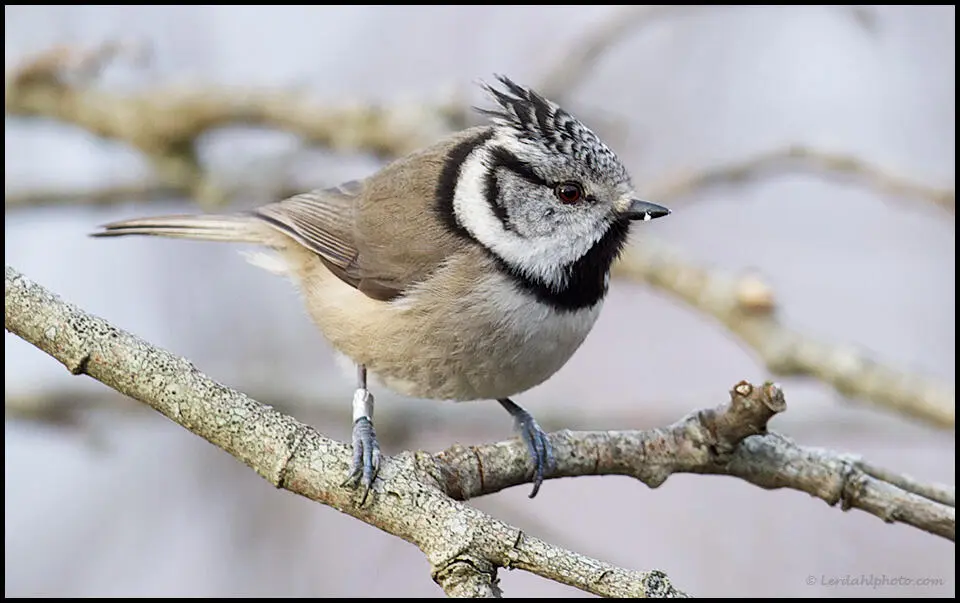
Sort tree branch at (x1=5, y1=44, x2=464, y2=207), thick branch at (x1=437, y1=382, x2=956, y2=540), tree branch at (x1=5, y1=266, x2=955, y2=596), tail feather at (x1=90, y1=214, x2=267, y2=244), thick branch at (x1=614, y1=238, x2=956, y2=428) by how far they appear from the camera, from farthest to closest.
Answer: tree branch at (x1=5, y1=44, x2=464, y2=207) → tail feather at (x1=90, y1=214, x2=267, y2=244) → thick branch at (x1=614, y1=238, x2=956, y2=428) → thick branch at (x1=437, y1=382, x2=956, y2=540) → tree branch at (x1=5, y1=266, x2=955, y2=596)

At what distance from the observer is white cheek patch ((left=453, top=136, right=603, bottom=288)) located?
311 cm

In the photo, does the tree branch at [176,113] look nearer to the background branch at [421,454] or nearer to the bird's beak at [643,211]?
the bird's beak at [643,211]

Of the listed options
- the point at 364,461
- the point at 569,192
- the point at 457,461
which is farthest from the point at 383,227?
the point at 364,461

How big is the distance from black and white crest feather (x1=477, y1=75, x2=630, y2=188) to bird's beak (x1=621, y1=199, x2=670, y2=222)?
10cm

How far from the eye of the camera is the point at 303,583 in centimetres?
493

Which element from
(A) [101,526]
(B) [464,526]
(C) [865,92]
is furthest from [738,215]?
(B) [464,526]

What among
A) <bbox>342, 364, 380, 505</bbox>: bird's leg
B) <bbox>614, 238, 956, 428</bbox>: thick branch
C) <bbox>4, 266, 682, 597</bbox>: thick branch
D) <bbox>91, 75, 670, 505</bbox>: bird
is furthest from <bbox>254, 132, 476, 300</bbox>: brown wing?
<bbox>4, 266, 682, 597</bbox>: thick branch

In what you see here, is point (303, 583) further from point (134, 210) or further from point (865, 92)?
point (865, 92)

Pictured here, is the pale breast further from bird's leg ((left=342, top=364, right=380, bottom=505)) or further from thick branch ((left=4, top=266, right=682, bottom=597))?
thick branch ((left=4, top=266, right=682, bottom=597))

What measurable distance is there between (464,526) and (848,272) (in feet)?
13.8

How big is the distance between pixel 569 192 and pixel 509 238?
0.24 meters

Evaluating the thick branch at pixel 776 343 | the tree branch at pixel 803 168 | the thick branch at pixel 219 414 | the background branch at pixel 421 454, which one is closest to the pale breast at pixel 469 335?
the background branch at pixel 421 454

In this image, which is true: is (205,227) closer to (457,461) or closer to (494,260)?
(494,260)

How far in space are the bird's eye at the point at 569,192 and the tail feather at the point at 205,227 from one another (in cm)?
124
